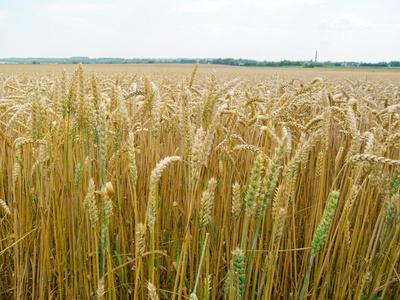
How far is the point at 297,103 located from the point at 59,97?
2.54m

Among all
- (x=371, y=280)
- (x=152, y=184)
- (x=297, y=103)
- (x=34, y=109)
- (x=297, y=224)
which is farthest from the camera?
(x=297, y=103)

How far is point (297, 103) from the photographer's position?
10.4 feet

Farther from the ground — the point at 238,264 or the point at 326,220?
the point at 326,220

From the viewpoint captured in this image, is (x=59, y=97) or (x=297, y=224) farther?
(x=297, y=224)

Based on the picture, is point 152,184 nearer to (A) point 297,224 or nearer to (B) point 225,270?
(B) point 225,270

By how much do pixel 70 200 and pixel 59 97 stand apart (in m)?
0.46

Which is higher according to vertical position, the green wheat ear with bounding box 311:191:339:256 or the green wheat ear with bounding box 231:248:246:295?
the green wheat ear with bounding box 311:191:339:256

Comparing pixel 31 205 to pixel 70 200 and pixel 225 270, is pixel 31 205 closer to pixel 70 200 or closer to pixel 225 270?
pixel 70 200

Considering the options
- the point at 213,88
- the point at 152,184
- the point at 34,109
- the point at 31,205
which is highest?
the point at 213,88

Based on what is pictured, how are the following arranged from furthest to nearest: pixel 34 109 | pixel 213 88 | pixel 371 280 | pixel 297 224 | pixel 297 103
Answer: pixel 297 103
pixel 297 224
pixel 371 280
pixel 213 88
pixel 34 109

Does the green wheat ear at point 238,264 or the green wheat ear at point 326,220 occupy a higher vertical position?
the green wheat ear at point 326,220

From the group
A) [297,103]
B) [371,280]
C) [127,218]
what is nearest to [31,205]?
[127,218]

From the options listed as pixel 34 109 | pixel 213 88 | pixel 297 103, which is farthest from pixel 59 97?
pixel 297 103

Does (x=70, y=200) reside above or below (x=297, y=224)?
above
